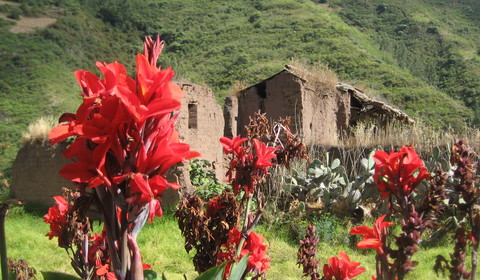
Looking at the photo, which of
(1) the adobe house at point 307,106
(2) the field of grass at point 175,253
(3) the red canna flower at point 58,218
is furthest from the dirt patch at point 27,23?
(3) the red canna flower at point 58,218

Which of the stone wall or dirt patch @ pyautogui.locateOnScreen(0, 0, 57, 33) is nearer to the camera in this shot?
the stone wall

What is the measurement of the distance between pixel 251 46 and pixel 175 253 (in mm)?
30575

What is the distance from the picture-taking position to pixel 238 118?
11.0 metres

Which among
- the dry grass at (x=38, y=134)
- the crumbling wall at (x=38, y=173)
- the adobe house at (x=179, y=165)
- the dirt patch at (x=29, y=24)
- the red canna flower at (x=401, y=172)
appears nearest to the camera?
the red canna flower at (x=401, y=172)

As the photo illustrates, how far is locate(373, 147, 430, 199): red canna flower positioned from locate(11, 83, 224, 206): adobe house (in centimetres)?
591

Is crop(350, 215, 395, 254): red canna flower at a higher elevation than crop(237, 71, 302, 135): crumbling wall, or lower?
lower

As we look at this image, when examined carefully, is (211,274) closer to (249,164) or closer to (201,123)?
(249,164)

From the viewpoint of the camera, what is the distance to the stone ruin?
789 cm

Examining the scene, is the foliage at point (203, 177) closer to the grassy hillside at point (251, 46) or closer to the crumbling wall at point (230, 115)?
the crumbling wall at point (230, 115)

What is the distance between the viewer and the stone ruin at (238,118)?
7.89m

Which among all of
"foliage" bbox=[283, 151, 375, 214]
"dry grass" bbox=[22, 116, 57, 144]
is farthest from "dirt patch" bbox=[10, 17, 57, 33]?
"foliage" bbox=[283, 151, 375, 214]

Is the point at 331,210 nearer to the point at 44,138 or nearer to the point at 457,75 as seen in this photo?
the point at 44,138

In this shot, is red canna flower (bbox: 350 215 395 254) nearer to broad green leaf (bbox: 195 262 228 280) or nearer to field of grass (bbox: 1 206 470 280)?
broad green leaf (bbox: 195 262 228 280)

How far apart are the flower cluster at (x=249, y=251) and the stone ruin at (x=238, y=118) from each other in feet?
17.5
